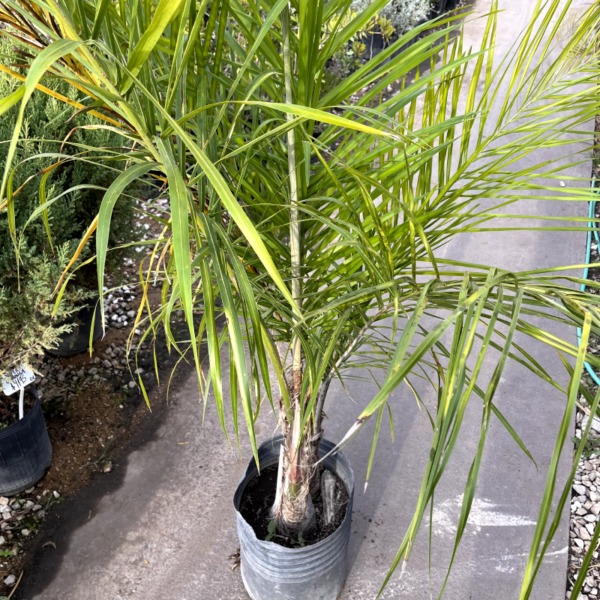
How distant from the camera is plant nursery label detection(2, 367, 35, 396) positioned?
4.82 ft

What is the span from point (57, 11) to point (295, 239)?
48cm

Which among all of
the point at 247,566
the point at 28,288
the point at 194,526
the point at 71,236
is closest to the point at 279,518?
the point at 247,566

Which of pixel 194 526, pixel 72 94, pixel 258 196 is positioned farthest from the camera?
pixel 72 94

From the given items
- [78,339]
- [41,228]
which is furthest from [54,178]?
[78,339]

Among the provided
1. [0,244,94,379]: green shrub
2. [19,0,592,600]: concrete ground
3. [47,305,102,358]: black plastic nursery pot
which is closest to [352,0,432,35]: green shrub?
[19,0,592,600]: concrete ground

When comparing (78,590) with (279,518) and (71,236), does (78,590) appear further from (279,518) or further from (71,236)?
(71,236)

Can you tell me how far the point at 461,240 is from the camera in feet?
8.84

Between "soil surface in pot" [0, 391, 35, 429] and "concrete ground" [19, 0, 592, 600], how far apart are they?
31 cm

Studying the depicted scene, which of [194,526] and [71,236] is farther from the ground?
[71,236]

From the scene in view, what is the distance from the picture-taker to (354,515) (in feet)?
5.32

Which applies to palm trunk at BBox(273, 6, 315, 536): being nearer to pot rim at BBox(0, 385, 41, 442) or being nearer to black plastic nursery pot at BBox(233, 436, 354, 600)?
black plastic nursery pot at BBox(233, 436, 354, 600)

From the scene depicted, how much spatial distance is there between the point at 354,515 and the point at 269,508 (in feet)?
1.26

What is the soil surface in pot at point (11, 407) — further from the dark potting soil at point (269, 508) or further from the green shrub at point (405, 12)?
the green shrub at point (405, 12)

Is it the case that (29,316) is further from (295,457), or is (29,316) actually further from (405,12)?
(405,12)
